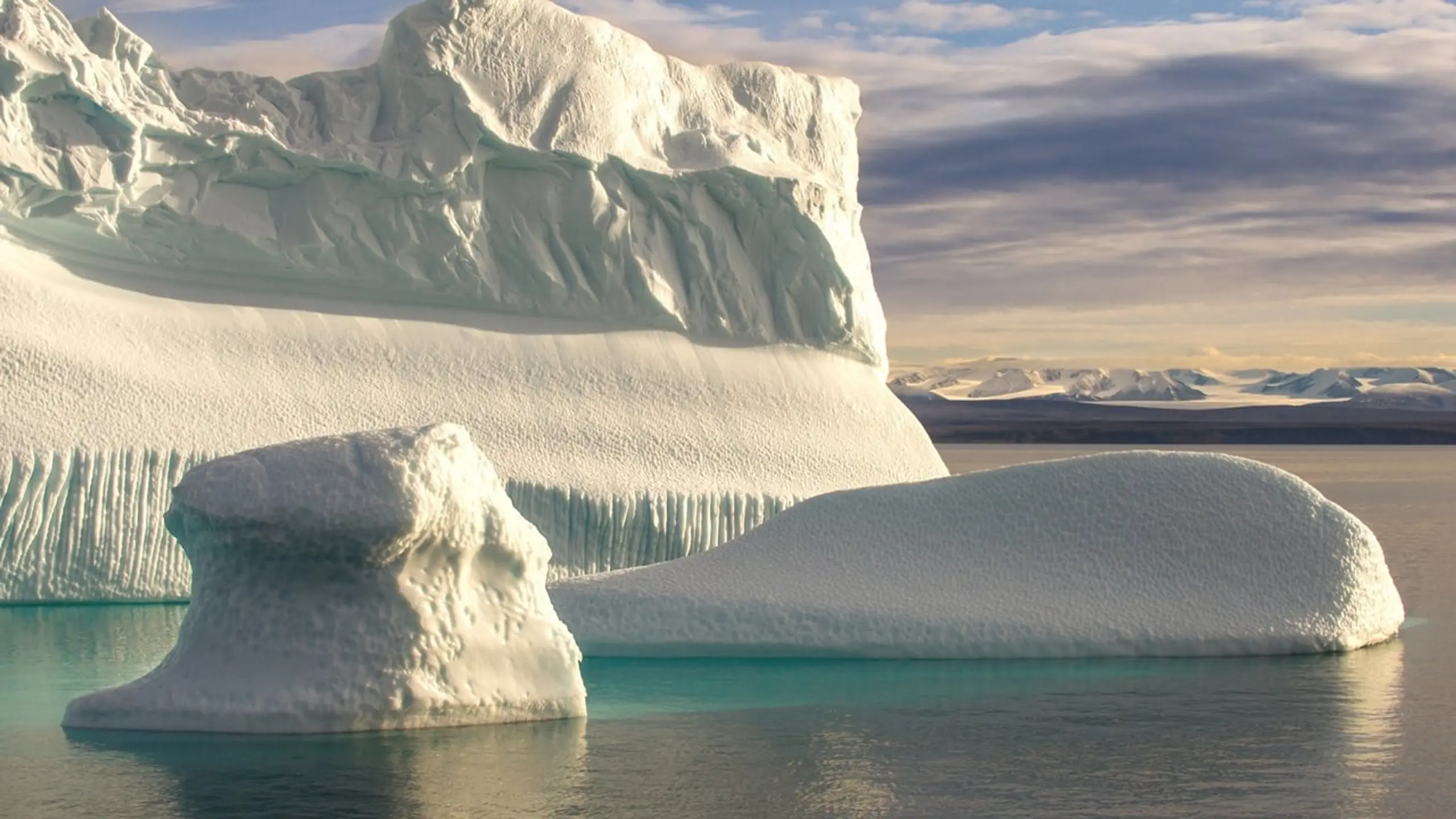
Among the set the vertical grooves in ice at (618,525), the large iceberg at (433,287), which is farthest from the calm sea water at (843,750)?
the vertical grooves in ice at (618,525)

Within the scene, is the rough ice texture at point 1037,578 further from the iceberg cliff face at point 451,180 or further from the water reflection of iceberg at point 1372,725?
the iceberg cliff face at point 451,180

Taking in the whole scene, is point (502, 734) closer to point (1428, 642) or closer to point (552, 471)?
point (1428, 642)

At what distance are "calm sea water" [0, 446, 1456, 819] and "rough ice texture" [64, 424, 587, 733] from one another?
0.21 meters

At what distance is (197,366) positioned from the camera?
1873 cm

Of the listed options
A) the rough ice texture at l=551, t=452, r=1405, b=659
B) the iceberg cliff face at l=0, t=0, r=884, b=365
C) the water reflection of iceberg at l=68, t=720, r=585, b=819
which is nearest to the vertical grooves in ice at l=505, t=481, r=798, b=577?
the iceberg cliff face at l=0, t=0, r=884, b=365

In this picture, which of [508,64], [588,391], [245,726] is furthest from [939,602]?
[508,64]

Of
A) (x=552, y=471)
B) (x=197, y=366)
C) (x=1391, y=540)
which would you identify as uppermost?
(x=197, y=366)

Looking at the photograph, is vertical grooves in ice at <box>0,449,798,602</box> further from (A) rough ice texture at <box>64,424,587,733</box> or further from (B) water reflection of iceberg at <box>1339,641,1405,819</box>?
(B) water reflection of iceberg at <box>1339,641,1405,819</box>

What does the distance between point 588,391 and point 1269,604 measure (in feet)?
32.0

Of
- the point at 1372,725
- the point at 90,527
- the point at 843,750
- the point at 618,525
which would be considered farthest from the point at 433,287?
the point at 1372,725

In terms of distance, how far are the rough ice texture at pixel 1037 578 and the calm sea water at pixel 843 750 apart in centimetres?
27

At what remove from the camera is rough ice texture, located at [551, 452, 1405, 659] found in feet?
42.0

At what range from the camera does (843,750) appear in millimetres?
9094

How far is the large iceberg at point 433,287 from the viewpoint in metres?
17.8
